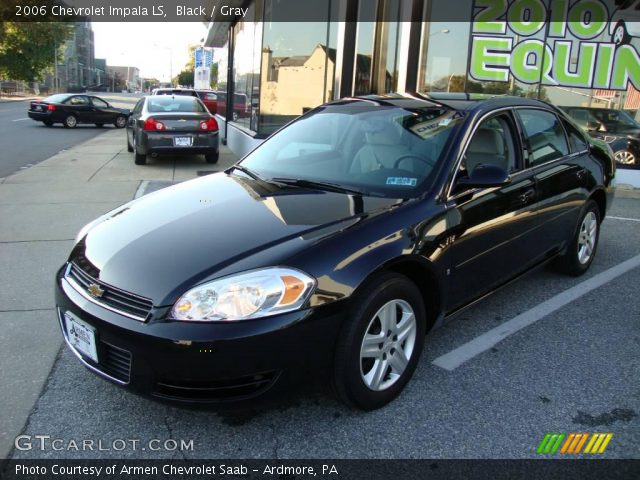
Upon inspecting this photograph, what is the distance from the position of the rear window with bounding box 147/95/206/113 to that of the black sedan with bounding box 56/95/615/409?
8.11 m

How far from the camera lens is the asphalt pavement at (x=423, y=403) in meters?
2.49

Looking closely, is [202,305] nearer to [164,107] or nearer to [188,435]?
[188,435]

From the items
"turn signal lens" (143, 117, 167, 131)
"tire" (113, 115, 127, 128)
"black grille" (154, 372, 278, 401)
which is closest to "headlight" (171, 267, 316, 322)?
"black grille" (154, 372, 278, 401)

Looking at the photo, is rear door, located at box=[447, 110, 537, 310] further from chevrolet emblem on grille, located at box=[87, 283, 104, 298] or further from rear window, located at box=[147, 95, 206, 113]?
rear window, located at box=[147, 95, 206, 113]

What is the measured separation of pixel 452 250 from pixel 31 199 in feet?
21.9

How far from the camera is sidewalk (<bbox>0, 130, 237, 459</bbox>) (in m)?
3.04

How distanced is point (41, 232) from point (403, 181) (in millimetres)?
4518

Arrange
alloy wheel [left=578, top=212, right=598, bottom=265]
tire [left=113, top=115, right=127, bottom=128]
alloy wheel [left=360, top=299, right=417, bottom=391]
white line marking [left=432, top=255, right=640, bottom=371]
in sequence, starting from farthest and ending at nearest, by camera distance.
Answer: tire [left=113, top=115, right=127, bottom=128], alloy wheel [left=578, top=212, right=598, bottom=265], white line marking [left=432, top=255, right=640, bottom=371], alloy wheel [left=360, top=299, right=417, bottom=391]

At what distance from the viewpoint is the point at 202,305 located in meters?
2.29

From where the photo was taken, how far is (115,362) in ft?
7.99

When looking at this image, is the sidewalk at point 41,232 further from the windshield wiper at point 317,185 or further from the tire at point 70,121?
the tire at point 70,121

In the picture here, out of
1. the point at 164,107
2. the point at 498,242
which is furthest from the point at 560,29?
the point at 498,242

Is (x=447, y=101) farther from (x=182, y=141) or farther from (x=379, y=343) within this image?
(x=182, y=141)

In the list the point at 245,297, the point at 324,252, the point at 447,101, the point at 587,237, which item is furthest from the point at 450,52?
the point at 245,297
